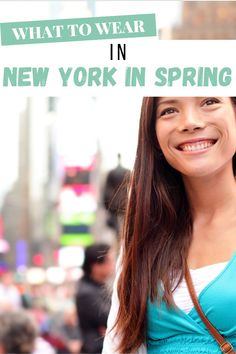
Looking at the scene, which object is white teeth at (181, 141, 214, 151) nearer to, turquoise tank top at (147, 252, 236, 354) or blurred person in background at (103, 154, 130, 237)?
turquoise tank top at (147, 252, 236, 354)

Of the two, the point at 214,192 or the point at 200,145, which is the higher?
the point at 200,145

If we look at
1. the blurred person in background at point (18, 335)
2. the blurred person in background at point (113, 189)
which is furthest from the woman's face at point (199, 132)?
the blurred person in background at point (18, 335)

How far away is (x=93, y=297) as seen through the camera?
5.44 metres

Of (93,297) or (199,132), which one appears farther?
(93,297)

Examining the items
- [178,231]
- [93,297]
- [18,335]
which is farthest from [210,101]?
[18,335]

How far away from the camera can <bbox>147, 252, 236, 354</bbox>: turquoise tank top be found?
87.5 inches

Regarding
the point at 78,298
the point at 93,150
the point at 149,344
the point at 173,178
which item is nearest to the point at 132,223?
the point at 173,178

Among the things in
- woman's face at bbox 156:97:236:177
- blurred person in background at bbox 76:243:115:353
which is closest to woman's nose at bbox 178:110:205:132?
woman's face at bbox 156:97:236:177

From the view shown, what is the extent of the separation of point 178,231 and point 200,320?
31cm

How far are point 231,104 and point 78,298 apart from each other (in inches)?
129

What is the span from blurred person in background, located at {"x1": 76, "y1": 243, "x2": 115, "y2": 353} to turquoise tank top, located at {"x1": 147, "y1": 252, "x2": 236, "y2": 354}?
107 inches

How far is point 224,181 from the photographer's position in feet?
8.02

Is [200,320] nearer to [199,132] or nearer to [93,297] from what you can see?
[199,132]

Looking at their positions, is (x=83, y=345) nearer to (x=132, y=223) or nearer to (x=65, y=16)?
(x=132, y=223)
